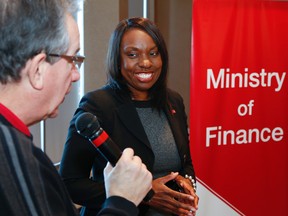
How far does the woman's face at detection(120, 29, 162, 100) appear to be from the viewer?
6.01ft

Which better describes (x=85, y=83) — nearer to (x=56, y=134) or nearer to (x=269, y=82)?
(x=56, y=134)

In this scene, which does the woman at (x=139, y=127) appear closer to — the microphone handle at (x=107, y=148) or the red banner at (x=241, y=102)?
the microphone handle at (x=107, y=148)

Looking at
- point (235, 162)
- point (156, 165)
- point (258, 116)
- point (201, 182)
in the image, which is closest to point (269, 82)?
point (258, 116)

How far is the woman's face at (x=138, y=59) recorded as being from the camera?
6.01ft

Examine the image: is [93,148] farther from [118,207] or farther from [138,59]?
[118,207]

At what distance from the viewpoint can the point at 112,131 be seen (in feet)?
5.66

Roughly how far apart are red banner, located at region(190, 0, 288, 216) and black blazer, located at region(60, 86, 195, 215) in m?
1.02

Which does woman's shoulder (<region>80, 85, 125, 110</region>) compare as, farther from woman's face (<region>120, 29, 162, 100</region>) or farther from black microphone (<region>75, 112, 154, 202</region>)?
black microphone (<region>75, 112, 154, 202</region>)

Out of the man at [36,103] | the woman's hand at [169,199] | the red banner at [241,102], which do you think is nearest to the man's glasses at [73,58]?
the man at [36,103]

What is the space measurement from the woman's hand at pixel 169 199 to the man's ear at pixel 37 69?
0.91 metres

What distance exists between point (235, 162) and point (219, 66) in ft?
2.28

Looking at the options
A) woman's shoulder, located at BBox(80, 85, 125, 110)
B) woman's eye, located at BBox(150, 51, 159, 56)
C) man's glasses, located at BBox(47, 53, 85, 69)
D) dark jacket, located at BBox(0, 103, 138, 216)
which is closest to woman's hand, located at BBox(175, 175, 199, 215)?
woman's shoulder, located at BBox(80, 85, 125, 110)

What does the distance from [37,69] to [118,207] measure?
14.5 inches

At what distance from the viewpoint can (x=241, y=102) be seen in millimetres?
2951
